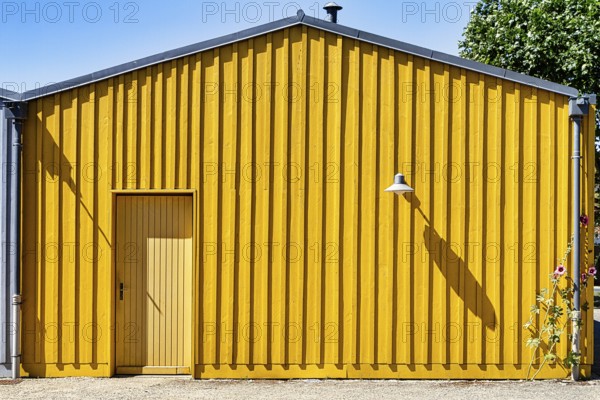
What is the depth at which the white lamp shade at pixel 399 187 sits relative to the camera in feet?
23.8

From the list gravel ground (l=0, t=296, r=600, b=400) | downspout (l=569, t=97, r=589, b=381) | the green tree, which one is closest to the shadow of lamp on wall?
gravel ground (l=0, t=296, r=600, b=400)

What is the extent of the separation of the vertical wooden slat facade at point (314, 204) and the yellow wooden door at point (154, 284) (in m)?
0.17

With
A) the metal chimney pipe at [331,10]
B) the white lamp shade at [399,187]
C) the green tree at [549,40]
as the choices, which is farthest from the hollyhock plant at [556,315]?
the green tree at [549,40]

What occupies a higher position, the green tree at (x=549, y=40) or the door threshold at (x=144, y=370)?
the green tree at (x=549, y=40)

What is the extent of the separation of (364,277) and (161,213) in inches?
99.3

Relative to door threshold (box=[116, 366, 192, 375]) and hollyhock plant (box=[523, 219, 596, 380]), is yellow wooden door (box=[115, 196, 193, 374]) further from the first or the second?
hollyhock plant (box=[523, 219, 596, 380])

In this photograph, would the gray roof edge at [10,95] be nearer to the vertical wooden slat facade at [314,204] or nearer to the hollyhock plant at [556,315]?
the vertical wooden slat facade at [314,204]

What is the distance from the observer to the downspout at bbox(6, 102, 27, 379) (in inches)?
298

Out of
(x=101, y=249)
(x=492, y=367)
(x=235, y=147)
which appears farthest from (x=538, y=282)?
(x=101, y=249)

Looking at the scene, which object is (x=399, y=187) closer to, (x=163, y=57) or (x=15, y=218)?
(x=163, y=57)

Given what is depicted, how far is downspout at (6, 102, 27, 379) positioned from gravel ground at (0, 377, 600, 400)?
1.47ft

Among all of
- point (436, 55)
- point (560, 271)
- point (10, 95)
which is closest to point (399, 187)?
point (436, 55)

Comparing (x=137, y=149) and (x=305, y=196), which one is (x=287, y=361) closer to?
(x=305, y=196)

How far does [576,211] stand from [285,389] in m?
3.89
